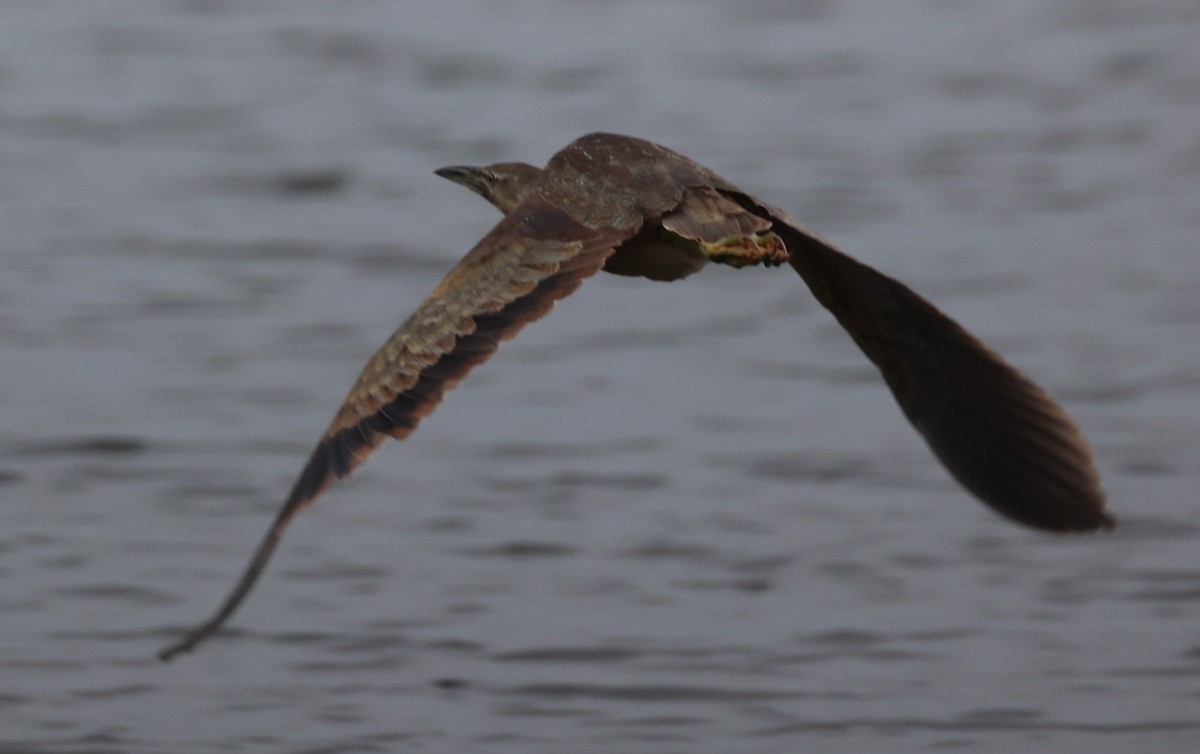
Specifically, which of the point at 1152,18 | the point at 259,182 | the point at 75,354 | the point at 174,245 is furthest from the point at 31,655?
the point at 1152,18

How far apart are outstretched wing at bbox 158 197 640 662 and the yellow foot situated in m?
0.18

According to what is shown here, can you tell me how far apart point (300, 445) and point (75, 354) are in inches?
57.3

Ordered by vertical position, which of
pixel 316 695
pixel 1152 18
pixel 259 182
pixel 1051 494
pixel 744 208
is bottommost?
pixel 316 695

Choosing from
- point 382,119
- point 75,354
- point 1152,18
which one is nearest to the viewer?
point 75,354

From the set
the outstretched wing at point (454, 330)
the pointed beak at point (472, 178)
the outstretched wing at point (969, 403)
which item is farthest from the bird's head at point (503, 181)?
the outstretched wing at point (454, 330)

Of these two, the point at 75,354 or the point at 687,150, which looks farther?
the point at 687,150

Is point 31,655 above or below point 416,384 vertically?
below

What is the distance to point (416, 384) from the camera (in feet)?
15.0

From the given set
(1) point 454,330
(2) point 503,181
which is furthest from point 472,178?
(1) point 454,330

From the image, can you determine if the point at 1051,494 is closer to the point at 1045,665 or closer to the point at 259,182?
the point at 1045,665

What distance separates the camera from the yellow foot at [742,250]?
509cm

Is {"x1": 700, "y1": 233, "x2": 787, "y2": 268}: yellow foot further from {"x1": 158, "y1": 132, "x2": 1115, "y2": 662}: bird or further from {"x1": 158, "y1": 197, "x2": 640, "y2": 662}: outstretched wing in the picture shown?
{"x1": 158, "y1": 197, "x2": 640, "y2": 662}: outstretched wing

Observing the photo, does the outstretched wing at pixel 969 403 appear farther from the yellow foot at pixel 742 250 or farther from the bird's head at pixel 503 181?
the bird's head at pixel 503 181

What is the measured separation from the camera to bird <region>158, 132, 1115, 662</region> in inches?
181
